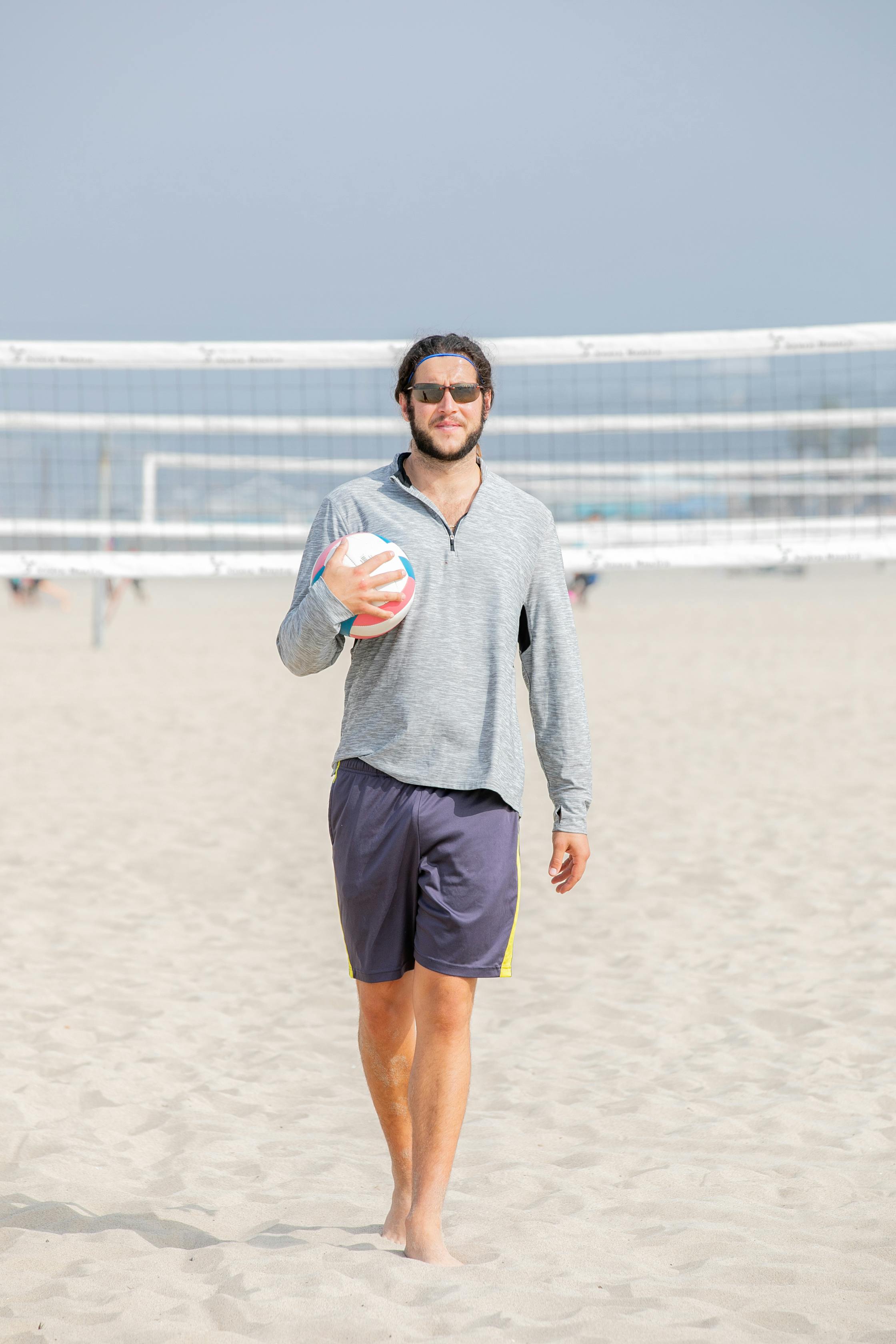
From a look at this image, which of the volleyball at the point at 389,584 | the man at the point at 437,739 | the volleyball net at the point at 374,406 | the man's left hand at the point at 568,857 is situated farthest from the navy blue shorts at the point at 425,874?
the volleyball net at the point at 374,406

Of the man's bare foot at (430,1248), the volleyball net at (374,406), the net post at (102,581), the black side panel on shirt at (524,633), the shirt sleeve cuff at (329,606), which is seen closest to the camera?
the shirt sleeve cuff at (329,606)

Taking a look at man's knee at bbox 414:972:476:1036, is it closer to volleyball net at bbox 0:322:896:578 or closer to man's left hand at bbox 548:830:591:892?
man's left hand at bbox 548:830:591:892

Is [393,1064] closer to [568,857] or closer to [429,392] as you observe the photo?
[568,857]

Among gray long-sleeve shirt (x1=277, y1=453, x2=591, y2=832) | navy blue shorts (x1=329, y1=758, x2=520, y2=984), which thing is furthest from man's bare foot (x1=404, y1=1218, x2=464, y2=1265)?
gray long-sleeve shirt (x1=277, y1=453, x2=591, y2=832)

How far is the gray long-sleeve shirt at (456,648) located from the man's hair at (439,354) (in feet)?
0.51

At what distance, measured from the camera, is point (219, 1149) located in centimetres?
308

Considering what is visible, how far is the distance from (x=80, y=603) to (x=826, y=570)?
23.0m

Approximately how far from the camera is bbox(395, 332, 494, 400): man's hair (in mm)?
2438

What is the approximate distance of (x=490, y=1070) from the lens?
365 cm

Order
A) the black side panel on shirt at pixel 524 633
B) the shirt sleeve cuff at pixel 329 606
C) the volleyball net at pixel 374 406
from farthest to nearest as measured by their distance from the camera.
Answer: the volleyball net at pixel 374 406 < the black side panel on shirt at pixel 524 633 < the shirt sleeve cuff at pixel 329 606

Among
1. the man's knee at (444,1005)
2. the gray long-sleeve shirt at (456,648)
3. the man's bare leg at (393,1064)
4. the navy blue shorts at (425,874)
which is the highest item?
the gray long-sleeve shirt at (456,648)

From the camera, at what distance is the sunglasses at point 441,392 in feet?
7.80

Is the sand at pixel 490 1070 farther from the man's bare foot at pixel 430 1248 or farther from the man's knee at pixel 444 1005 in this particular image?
the man's knee at pixel 444 1005

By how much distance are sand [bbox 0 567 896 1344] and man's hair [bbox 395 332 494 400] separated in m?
1.57
